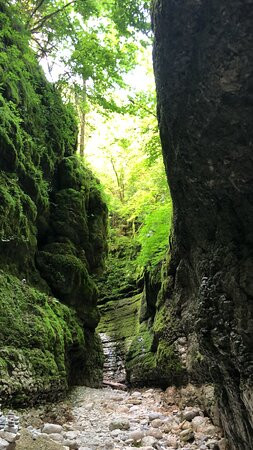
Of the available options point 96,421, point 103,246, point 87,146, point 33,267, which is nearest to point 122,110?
point 103,246

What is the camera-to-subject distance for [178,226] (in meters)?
5.87

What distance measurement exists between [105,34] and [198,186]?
30.5 feet

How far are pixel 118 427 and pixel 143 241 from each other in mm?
5562

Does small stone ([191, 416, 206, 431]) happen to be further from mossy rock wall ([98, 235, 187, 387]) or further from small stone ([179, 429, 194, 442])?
mossy rock wall ([98, 235, 187, 387])

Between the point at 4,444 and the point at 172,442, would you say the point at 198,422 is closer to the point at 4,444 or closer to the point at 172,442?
the point at 172,442

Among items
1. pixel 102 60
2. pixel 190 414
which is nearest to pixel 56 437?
pixel 190 414

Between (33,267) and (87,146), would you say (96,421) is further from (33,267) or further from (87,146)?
(87,146)

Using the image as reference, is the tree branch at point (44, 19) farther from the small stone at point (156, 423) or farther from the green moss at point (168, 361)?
the small stone at point (156, 423)

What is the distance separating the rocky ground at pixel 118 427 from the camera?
15.3 ft

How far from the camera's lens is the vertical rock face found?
3.21m

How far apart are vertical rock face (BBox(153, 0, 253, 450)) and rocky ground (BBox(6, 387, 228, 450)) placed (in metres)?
0.92

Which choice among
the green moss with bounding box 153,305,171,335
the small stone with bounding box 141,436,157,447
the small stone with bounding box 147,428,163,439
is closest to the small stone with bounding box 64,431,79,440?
the small stone with bounding box 141,436,157,447

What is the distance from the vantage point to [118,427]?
568 cm

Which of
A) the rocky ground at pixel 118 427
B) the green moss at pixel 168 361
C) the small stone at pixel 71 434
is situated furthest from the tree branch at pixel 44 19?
the small stone at pixel 71 434
